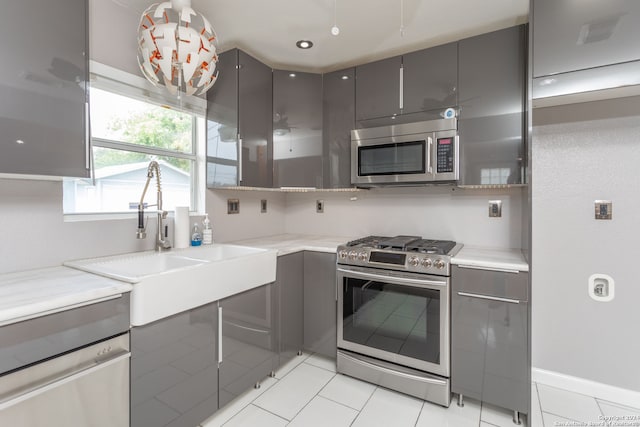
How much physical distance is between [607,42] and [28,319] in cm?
262

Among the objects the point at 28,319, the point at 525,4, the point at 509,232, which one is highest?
the point at 525,4

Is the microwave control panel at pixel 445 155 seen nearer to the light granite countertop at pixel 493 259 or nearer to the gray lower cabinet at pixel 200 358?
the light granite countertop at pixel 493 259

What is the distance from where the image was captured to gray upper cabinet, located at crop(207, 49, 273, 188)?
7.20 ft

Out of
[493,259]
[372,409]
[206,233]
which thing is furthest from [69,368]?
[493,259]

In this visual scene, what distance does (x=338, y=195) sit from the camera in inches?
115

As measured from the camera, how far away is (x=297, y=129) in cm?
254

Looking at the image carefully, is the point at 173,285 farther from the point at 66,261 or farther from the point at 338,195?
the point at 338,195

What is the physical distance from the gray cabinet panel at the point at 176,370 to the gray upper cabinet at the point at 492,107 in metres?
1.83

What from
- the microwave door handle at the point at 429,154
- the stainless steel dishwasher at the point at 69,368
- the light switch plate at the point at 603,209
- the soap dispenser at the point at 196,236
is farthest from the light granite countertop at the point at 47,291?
the light switch plate at the point at 603,209

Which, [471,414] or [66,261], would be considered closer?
[66,261]

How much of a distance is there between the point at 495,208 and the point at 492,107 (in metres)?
0.73

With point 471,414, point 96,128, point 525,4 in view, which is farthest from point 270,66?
point 471,414

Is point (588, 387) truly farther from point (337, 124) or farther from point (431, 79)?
point (337, 124)

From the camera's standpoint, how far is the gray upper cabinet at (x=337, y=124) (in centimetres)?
246
